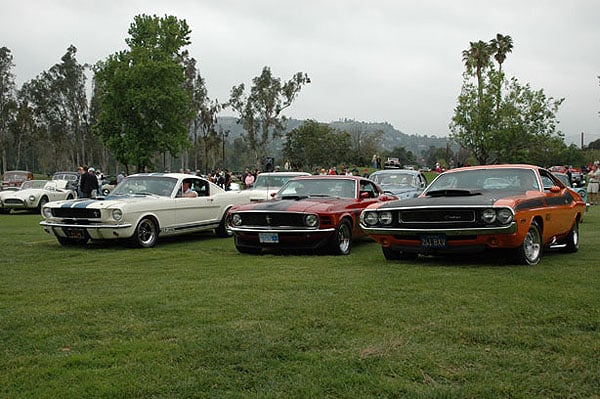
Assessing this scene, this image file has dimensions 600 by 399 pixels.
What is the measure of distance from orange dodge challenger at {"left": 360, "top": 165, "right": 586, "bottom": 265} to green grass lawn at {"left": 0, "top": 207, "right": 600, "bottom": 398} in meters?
0.31

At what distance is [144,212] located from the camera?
12016mm

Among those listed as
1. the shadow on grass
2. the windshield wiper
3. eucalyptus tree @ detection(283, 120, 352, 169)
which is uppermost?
eucalyptus tree @ detection(283, 120, 352, 169)

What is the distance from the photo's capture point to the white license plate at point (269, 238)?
10375mm

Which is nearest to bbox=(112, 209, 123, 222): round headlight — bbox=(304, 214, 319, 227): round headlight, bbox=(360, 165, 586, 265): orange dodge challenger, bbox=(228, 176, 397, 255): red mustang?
bbox=(228, 176, 397, 255): red mustang

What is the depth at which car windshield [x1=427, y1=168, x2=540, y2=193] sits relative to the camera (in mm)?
9531

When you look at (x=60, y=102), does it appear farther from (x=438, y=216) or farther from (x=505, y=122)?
(x=438, y=216)

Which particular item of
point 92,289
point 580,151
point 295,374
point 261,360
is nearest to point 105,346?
point 261,360

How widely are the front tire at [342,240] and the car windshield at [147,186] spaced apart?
155 inches

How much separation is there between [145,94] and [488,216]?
139ft

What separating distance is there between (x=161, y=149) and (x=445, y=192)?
4327cm

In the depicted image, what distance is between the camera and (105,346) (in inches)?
189

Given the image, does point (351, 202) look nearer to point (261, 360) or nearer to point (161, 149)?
point (261, 360)

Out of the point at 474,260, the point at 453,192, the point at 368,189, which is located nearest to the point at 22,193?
the point at 368,189

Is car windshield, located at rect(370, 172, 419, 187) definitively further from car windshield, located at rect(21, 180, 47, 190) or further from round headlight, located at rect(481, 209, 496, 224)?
car windshield, located at rect(21, 180, 47, 190)
